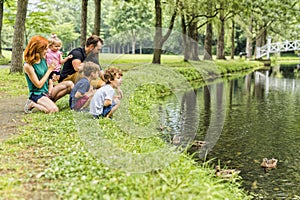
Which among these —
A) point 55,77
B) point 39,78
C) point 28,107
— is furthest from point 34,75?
point 55,77

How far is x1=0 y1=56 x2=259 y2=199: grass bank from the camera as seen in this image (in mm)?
4066

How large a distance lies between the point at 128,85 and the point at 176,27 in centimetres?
2249

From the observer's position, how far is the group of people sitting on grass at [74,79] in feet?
25.2

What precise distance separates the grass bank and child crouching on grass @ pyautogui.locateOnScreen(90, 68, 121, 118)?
1.79ft

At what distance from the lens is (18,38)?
15688mm

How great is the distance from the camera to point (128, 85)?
14016 millimetres

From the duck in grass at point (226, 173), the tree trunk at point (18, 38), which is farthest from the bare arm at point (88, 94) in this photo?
the tree trunk at point (18, 38)

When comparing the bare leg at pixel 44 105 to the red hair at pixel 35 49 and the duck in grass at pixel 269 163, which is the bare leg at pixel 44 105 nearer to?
the red hair at pixel 35 49

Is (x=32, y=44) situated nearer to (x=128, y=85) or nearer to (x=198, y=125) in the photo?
(x=198, y=125)

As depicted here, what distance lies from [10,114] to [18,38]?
8151 mm

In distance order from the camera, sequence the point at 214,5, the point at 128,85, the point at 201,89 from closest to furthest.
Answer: the point at 128,85, the point at 201,89, the point at 214,5

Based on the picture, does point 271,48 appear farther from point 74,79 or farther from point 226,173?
point 226,173

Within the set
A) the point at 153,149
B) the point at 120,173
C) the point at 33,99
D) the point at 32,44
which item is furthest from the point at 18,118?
the point at 120,173

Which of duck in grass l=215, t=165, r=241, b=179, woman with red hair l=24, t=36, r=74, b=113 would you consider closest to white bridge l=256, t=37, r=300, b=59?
woman with red hair l=24, t=36, r=74, b=113
